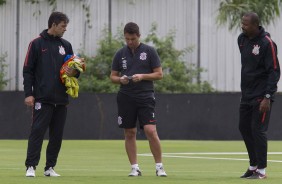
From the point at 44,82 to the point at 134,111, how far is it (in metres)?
1.34

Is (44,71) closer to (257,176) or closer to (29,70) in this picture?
(29,70)

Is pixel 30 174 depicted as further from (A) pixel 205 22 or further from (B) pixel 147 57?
(A) pixel 205 22

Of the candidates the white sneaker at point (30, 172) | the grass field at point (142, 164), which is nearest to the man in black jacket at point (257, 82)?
the grass field at point (142, 164)

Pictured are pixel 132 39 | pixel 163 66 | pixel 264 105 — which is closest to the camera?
pixel 264 105

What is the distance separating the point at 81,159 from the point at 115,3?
19.3 meters

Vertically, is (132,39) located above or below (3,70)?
above

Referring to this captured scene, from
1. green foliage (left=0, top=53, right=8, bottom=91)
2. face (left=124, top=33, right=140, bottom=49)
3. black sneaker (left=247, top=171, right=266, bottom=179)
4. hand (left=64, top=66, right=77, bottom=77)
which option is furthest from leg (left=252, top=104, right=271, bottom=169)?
green foliage (left=0, top=53, right=8, bottom=91)

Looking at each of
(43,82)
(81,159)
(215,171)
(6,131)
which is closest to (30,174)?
(43,82)

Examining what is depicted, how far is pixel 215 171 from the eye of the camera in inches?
620

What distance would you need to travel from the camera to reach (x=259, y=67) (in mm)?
13812

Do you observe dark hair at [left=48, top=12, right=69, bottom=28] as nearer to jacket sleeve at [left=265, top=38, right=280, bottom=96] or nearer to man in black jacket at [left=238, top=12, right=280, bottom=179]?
Result: man in black jacket at [left=238, top=12, right=280, bottom=179]

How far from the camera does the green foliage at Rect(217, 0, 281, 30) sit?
35.6m

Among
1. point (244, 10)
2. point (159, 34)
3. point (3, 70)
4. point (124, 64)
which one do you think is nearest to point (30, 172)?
point (124, 64)

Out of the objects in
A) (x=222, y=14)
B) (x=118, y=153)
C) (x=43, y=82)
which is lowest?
(x=118, y=153)
